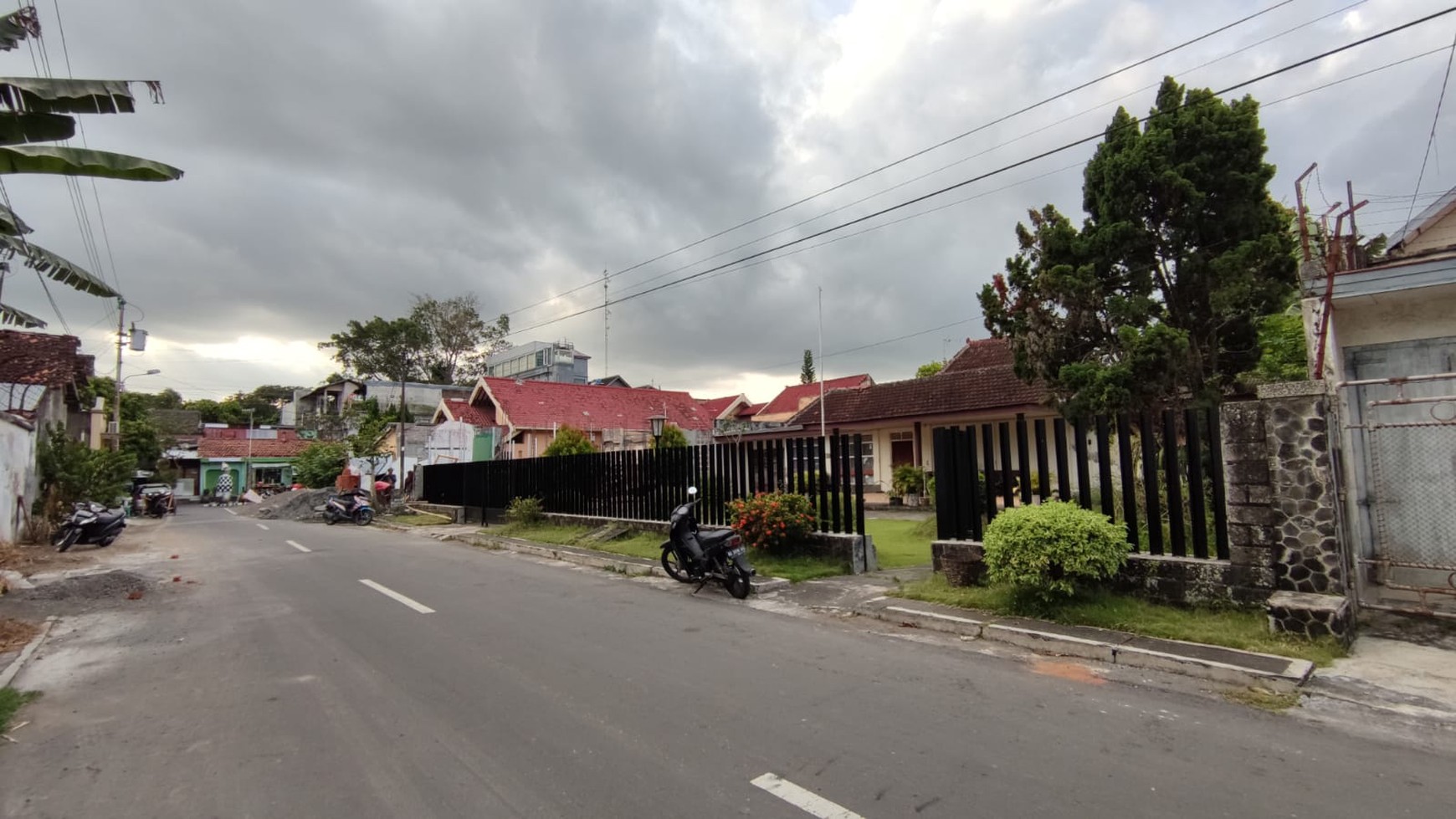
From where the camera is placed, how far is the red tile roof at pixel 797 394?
42.2 meters

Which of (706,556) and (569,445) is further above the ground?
(569,445)

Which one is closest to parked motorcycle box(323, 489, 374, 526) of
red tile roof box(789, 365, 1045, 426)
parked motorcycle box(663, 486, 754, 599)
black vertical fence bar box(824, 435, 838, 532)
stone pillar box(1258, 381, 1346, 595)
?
red tile roof box(789, 365, 1045, 426)

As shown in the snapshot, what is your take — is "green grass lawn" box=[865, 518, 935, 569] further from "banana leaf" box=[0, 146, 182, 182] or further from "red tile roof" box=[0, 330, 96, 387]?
"red tile roof" box=[0, 330, 96, 387]

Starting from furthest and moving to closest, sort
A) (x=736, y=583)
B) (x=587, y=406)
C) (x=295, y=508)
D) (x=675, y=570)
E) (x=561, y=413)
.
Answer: (x=587, y=406), (x=561, y=413), (x=295, y=508), (x=675, y=570), (x=736, y=583)

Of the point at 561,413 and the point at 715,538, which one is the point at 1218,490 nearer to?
the point at 715,538

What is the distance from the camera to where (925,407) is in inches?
858

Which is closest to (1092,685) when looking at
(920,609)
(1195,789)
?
(1195,789)

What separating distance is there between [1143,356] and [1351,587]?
5.99 m

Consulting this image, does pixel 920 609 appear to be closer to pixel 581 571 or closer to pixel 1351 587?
pixel 1351 587

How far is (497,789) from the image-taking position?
345 cm

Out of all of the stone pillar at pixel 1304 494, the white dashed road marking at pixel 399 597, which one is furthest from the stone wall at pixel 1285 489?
the white dashed road marking at pixel 399 597

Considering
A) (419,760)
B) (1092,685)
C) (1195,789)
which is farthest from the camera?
(1092,685)

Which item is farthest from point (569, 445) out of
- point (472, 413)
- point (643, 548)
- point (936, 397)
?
point (472, 413)

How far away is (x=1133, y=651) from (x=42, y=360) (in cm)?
2802
